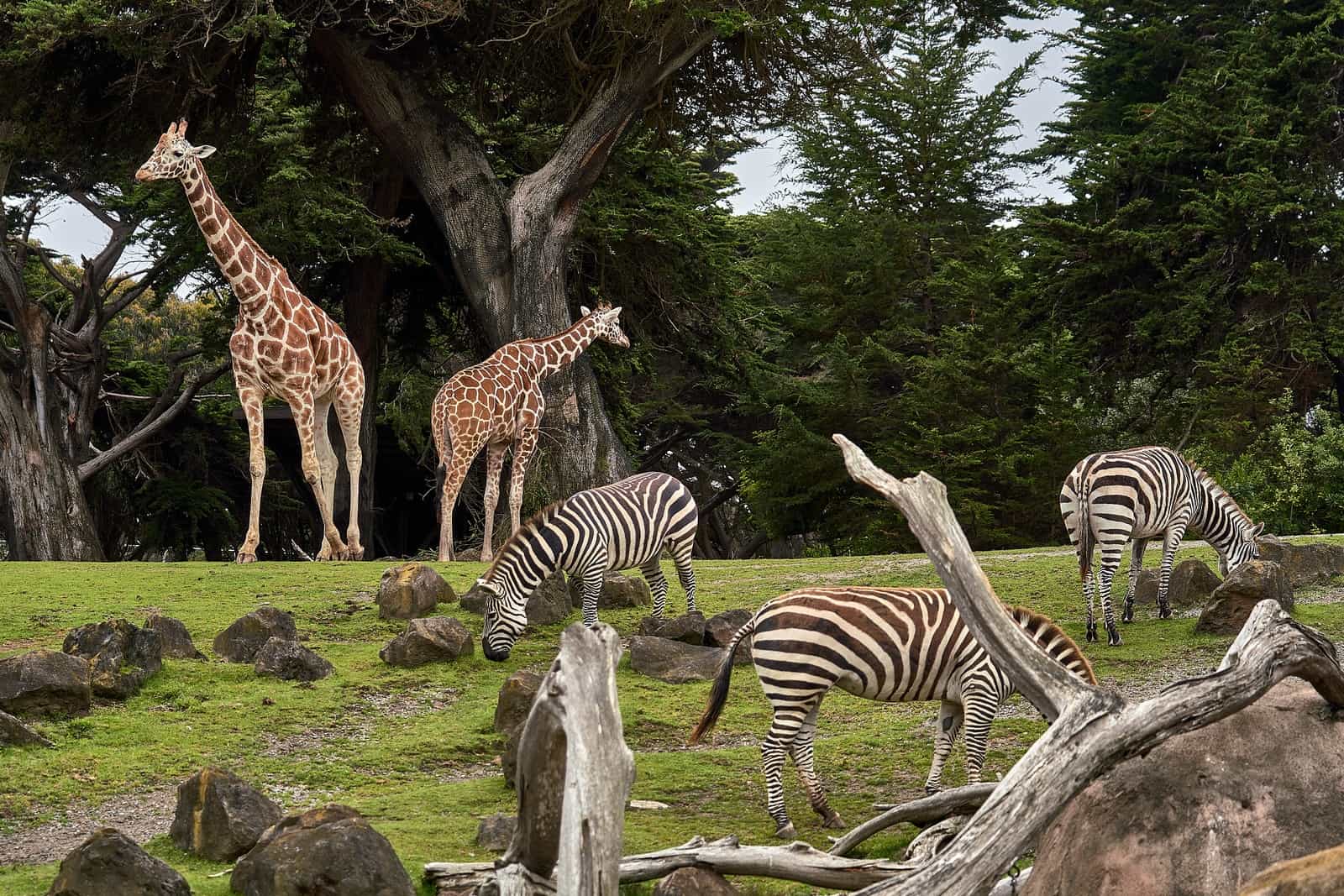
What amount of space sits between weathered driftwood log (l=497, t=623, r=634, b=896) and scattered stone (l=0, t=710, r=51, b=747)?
4844mm

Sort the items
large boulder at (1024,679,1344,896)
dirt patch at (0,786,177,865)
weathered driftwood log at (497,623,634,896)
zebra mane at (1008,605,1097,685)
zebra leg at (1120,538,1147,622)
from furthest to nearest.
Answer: zebra leg at (1120,538,1147,622) → zebra mane at (1008,605,1097,685) → dirt patch at (0,786,177,865) → large boulder at (1024,679,1344,896) → weathered driftwood log at (497,623,634,896)

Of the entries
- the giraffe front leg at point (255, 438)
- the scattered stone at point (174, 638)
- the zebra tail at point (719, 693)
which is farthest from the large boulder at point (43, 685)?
the giraffe front leg at point (255, 438)

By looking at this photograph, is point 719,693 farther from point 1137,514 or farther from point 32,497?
point 32,497

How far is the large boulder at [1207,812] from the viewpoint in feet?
17.7

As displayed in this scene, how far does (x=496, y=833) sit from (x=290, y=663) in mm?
4299

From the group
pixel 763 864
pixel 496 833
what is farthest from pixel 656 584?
pixel 763 864

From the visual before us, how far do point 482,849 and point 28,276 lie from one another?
28.7 meters

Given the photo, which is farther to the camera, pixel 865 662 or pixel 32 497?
pixel 32 497

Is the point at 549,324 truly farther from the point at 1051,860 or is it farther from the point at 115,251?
the point at 1051,860

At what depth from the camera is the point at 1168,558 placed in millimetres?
13320

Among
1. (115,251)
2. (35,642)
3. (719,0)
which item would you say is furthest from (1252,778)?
(115,251)

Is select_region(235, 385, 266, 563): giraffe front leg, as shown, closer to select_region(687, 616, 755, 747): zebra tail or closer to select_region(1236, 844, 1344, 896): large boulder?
select_region(687, 616, 755, 747): zebra tail

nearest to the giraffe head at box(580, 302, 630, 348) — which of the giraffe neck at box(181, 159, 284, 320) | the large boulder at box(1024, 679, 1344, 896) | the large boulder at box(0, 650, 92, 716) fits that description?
the giraffe neck at box(181, 159, 284, 320)

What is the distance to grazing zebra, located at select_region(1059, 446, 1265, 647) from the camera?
12.3m
